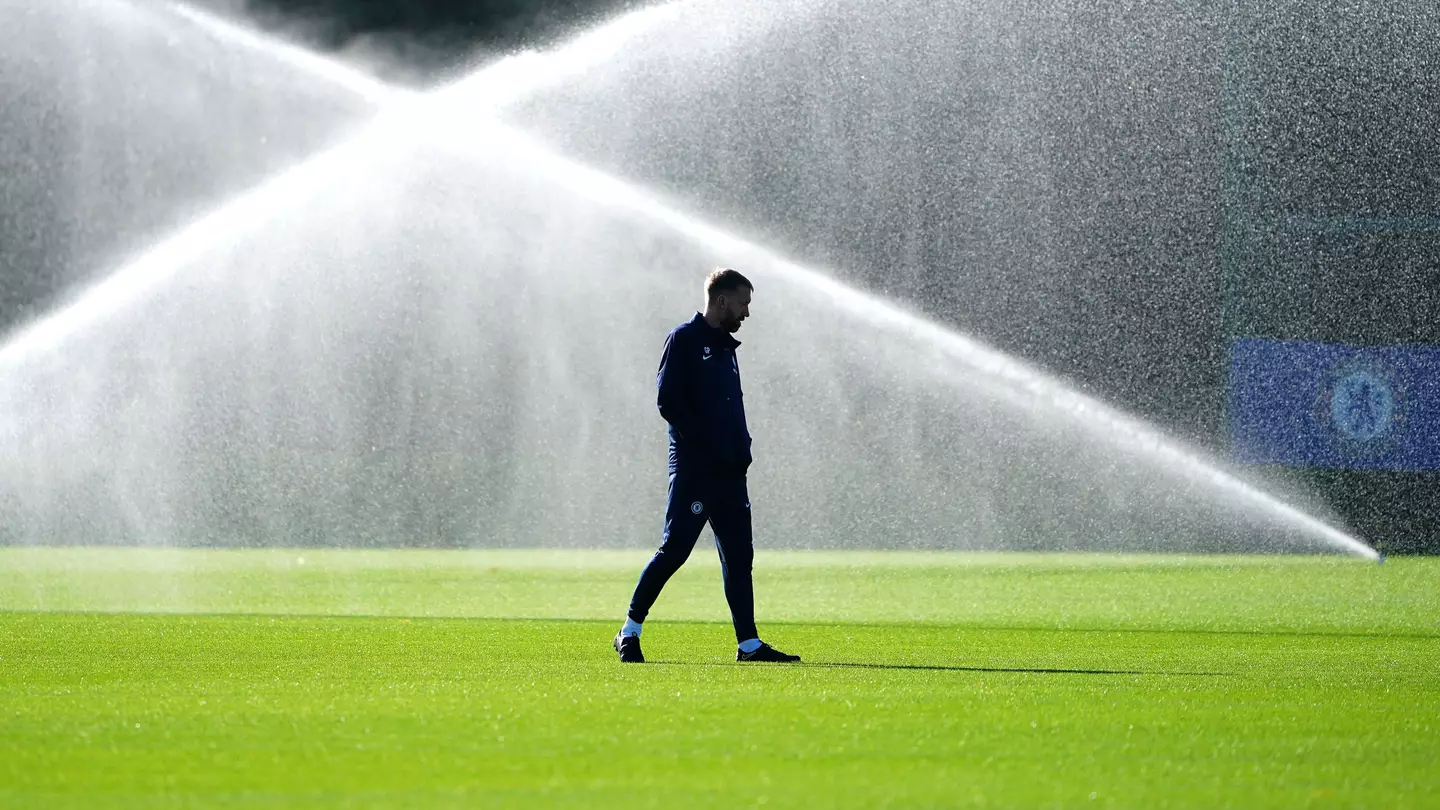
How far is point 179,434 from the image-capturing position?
811 inches

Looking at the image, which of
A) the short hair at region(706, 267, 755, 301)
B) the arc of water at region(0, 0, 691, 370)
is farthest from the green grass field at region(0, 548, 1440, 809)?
the arc of water at region(0, 0, 691, 370)

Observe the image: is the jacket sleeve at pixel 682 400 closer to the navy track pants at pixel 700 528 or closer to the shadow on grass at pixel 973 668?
the navy track pants at pixel 700 528

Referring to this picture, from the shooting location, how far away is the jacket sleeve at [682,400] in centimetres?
739

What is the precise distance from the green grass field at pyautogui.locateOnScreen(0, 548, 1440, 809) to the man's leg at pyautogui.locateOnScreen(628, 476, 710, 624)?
0.93 feet

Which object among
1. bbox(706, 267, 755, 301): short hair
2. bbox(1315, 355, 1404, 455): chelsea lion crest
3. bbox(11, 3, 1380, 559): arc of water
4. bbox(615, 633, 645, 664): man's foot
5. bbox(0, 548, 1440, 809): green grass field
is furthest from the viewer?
bbox(1315, 355, 1404, 455): chelsea lion crest

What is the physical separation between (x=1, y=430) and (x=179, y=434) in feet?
16.0

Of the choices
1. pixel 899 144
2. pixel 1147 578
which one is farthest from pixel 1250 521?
pixel 1147 578

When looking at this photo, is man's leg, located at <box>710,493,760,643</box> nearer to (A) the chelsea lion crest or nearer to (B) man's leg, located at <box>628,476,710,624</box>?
(B) man's leg, located at <box>628,476,710,624</box>

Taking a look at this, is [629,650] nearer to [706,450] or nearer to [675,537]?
[675,537]

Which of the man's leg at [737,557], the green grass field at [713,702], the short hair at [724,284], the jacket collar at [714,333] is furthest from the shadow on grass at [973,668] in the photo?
the short hair at [724,284]

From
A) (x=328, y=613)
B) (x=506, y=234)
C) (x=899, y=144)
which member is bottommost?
(x=328, y=613)

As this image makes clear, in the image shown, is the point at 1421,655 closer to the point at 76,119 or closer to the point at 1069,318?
the point at 1069,318

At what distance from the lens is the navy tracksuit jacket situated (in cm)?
739

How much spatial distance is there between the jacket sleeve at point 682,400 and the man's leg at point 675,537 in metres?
0.16
